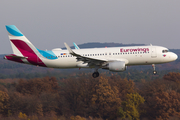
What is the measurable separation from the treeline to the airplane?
232ft

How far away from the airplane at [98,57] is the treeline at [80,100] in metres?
70.7

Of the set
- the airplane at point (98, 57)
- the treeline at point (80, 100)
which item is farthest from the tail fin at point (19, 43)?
the treeline at point (80, 100)

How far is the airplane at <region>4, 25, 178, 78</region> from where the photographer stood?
39.8 meters

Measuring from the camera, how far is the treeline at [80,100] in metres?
117

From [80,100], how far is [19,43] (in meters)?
86.4

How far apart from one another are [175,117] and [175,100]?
9.90m

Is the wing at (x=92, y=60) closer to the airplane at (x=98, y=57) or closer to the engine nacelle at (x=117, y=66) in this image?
the airplane at (x=98, y=57)

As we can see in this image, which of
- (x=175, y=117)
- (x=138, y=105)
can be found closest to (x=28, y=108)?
(x=138, y=105)

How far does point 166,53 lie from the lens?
41125 mm

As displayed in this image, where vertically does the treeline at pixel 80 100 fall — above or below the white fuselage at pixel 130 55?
below

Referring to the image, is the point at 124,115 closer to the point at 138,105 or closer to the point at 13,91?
the point at 138,105

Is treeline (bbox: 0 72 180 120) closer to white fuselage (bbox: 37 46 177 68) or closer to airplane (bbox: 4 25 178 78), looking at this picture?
airplane (bbox: 4 25 178 78)

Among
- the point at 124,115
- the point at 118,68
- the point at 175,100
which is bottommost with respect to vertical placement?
the point at 124,115

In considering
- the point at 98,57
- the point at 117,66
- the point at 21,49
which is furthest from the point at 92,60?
the point at 21,49
